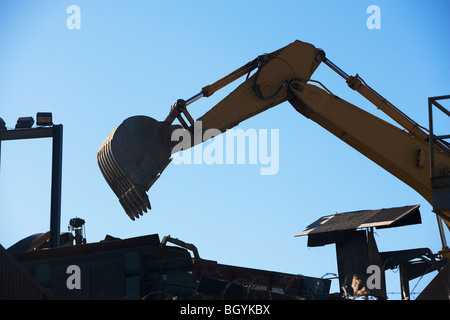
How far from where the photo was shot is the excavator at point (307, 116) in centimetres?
1606

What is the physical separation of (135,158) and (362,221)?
470 centimetres

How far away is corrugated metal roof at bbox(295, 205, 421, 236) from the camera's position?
53.5 ft

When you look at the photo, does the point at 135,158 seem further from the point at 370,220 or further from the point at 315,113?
the point at 370,220

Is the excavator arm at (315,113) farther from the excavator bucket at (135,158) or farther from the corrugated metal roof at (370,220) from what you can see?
the corrugated metal roof at (370,220)

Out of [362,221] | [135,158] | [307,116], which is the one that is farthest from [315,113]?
[135,158]

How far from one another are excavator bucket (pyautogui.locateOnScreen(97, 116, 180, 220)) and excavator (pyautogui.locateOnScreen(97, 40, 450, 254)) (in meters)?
0.02

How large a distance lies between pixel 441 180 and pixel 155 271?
558 centimetres

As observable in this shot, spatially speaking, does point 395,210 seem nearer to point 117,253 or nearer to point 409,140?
point 409,140

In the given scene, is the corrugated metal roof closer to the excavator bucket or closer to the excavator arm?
the excavator arm

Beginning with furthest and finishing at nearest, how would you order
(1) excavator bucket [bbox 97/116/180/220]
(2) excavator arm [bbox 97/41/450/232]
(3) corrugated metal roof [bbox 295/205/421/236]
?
(2) excavator arm [bbox 97/41/450/232] < (3) corrugated metal roof [bbox 295/205/421/236] < (1) excavator bucket [bbox 97/116/180/220]

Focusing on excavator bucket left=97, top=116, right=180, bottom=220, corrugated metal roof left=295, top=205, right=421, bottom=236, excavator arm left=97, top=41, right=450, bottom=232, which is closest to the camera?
excavator bucket left=97, top=116, right=180, bottom=220

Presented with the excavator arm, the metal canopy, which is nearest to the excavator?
the excavator arm

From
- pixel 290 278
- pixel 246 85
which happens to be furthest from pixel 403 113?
pixel 290 278

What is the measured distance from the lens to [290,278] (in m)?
14.2
